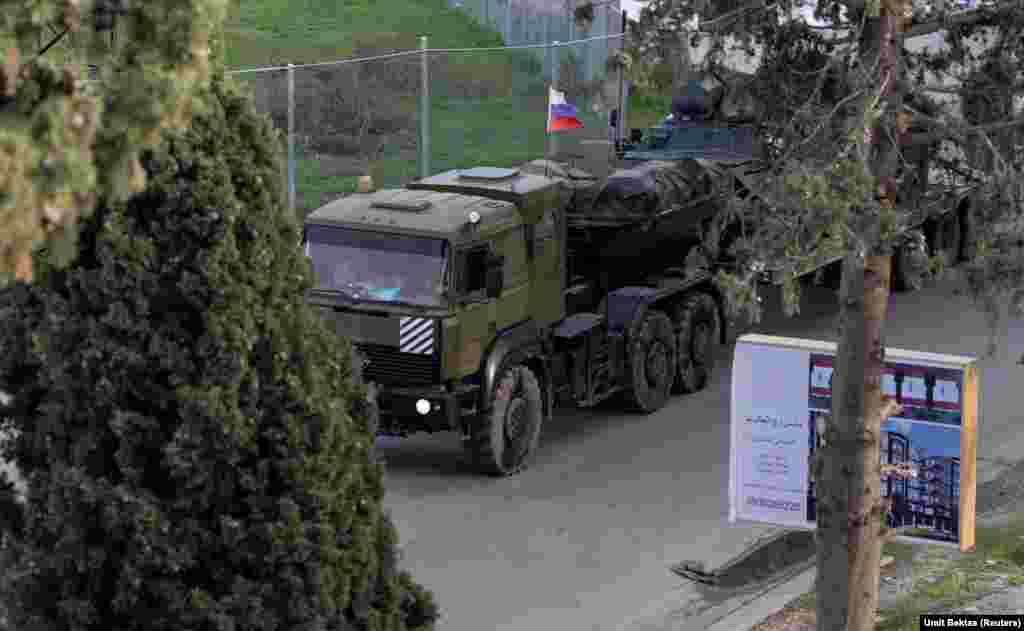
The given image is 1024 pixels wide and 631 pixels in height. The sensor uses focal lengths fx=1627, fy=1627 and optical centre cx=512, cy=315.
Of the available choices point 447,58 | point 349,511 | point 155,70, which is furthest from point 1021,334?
point 155,70

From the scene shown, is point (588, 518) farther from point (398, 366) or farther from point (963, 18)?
point (963, 18)

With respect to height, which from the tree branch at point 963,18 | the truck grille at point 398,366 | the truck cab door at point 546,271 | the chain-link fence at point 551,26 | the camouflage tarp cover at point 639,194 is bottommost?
the truck grille at point 398,366

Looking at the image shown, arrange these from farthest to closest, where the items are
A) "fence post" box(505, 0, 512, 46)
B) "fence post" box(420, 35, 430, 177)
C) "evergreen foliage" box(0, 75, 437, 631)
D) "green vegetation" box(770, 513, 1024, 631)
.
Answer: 1. "fence post" box(505, 0, 512, 46)
2. "fence post" box(420, 35, 430, 177)
3. "green vegetation" box(770, 513, 1024, 631)
4. "evergreen foliage" box(0, 75, 437, 631)

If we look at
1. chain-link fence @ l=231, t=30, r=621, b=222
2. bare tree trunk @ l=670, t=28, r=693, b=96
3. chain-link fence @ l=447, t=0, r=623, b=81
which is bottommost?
chain-link fence @ l=231, t=30, r=621, b=222

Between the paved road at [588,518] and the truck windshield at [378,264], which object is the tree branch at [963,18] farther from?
the truck windshield at [378,264]

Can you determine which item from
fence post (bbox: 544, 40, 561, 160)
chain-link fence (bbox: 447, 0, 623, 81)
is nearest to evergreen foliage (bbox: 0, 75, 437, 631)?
fence post (bbox: 544, 40, 561, 160)

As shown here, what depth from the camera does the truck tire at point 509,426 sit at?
48.8 ft

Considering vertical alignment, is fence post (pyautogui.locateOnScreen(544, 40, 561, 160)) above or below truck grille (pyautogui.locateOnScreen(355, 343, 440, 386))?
above

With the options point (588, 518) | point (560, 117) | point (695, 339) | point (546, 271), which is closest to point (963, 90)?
point (588, 518)

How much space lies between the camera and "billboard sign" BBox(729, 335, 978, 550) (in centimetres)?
1086

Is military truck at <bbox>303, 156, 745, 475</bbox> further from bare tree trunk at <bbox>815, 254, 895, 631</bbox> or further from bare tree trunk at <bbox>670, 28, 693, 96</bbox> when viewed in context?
bare tree trunk at <bbox>815, 254, 895, 631</bbox>

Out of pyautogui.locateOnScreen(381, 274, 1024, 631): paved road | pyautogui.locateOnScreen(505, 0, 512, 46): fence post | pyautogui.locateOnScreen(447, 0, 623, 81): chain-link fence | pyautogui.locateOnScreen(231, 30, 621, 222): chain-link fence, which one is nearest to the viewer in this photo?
pyautogui.locateOnScreen(381, 274, 1024, 631): paved road

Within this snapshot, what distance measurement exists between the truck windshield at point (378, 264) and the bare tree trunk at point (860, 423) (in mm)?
5430

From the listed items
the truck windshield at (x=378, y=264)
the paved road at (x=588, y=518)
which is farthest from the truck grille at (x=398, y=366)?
the paved road at (x=588, y=518)
